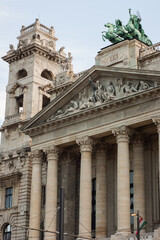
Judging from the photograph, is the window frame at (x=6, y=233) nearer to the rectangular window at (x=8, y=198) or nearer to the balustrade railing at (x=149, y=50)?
the rectangular window at (x=8, y=198)

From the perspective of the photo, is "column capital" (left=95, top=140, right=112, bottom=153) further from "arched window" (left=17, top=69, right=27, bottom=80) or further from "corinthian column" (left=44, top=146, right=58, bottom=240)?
"arched window" (left=17, top=69, right=27, bottom=80)

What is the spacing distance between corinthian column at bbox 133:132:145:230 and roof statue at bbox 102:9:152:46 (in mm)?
11919

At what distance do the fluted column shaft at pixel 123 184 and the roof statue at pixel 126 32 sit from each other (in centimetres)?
1301

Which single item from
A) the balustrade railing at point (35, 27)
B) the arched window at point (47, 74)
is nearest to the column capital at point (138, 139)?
the arched window at point (47, 74)

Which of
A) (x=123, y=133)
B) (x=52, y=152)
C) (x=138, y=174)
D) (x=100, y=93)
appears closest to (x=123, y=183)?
(x=138, y=174)

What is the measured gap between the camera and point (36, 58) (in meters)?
58.5

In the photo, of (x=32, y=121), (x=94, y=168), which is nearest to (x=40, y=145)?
(x=32, y=121)

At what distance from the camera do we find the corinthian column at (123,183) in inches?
1522

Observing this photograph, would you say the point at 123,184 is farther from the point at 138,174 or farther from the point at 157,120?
the point at 157,120

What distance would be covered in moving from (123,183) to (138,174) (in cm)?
269

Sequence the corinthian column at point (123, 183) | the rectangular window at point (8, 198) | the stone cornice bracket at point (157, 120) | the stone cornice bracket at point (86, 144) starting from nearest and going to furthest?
the corinthian column at point (123, 183), the stone cornice bracket at point (157, 120), the stone cornice bracket at point (86, 144), the rectangular window at point (8, 198)

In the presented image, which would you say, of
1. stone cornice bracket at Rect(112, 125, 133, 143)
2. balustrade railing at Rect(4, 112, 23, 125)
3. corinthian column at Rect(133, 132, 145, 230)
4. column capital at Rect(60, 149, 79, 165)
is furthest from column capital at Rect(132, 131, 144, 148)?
balustrade railing at Rect(4, 112, 23, 125)

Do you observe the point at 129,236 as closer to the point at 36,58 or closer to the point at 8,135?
the point at 8,135

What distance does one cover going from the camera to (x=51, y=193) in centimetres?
4472
